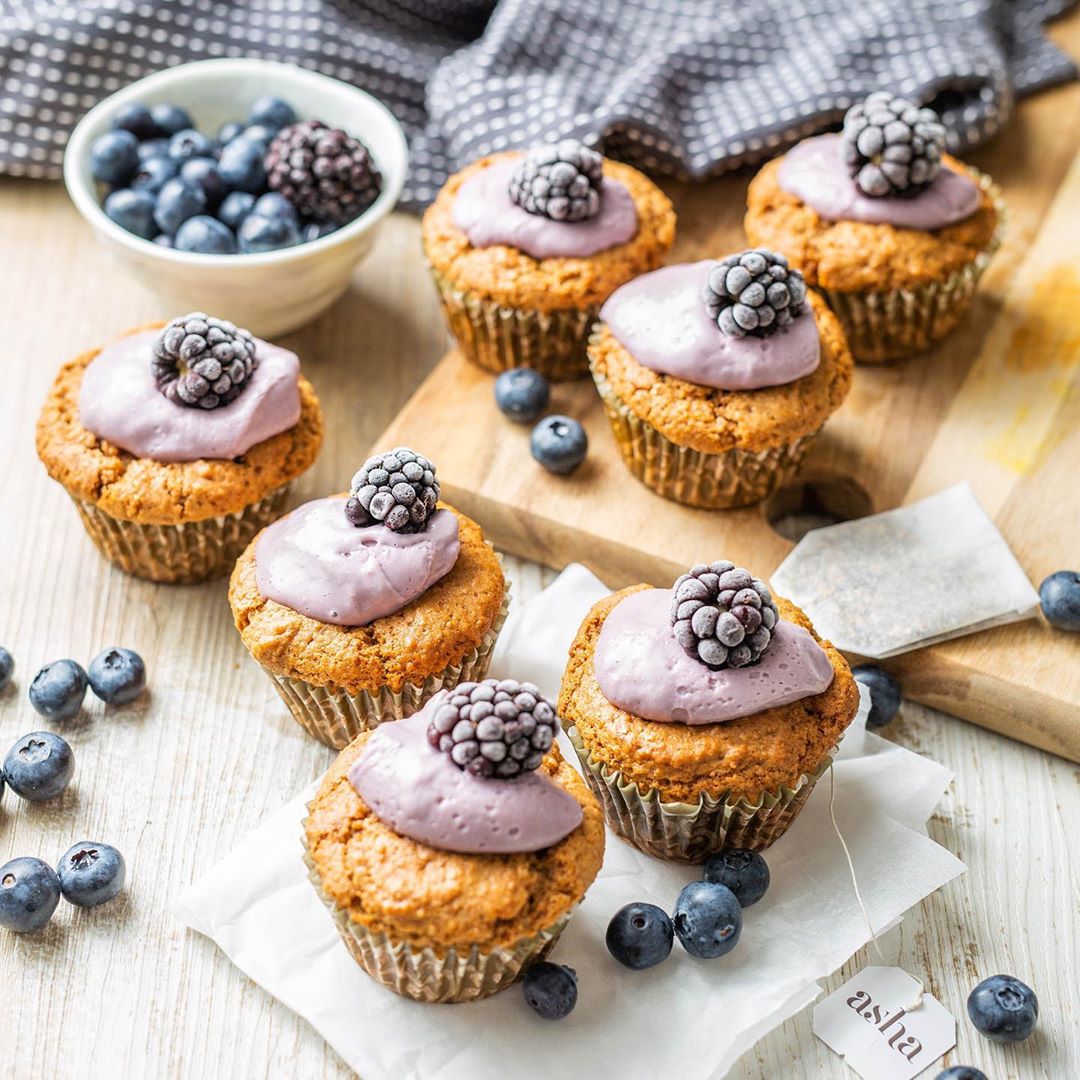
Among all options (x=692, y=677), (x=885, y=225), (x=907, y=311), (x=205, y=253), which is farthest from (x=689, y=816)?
(x=205, y=253)

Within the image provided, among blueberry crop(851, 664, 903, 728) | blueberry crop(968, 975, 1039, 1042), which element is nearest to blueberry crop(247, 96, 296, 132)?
blueberry crop(851, 664, 903, 728)

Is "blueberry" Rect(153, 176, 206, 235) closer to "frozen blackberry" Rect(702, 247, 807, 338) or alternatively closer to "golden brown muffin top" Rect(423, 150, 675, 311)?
"golden brown muffin top" Rect(423, 150, 675, 311)

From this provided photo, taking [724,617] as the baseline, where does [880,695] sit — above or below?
below

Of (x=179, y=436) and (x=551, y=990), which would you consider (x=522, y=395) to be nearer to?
(x=179, y=436)

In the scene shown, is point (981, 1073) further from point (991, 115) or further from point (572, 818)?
point (991, 115)

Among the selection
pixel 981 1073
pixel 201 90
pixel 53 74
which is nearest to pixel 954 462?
pixel 981 1073

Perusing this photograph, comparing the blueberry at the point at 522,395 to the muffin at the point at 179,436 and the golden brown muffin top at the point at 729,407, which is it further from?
Answer: the muffin at the point at 179,436
